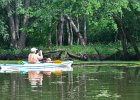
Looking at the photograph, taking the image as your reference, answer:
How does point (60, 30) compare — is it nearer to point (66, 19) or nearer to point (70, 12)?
point (66, 19)

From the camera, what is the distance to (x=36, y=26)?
46688 millimetres

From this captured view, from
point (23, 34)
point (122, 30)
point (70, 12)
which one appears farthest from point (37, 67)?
point (23, 34)

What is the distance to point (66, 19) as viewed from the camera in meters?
47.7

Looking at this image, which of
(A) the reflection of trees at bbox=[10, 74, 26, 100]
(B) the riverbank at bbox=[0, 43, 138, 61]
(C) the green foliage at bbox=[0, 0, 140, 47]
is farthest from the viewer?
(B) the riverbank at bbox=[0, 43, 138, 61]

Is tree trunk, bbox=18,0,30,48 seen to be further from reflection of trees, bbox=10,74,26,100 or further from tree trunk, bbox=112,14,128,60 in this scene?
reflection of trees, bbox=10,74,26,100

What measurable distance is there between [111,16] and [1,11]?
553 inches

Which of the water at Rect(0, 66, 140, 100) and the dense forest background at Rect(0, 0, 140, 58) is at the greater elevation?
the dense forest background at Rect(0, 0, 140, 58)

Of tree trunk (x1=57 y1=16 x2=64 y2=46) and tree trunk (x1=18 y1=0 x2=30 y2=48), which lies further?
tree trunk (x1=18 y1=0 x2=30 y2=48)

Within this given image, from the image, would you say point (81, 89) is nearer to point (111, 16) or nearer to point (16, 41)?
point (111, 16)

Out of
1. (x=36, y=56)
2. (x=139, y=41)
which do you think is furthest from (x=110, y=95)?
(x=139, y=41)

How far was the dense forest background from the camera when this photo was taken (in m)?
39.3

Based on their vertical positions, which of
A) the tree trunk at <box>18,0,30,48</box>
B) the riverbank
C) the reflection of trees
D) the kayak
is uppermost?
the tree trunk at <box>18,0,30,48</box>

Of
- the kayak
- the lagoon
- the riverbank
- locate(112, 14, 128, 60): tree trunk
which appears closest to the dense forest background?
locate(112, 14, 128, 60): tree trunk

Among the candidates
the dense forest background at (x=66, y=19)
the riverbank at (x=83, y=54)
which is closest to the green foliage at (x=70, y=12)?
the dense forest background at (x=66, y=19)
